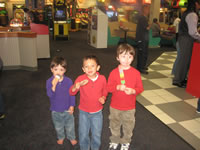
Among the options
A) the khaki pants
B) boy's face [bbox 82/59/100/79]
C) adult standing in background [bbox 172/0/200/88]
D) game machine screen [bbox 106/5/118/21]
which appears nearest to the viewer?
boy's face [bbox 82/59/100/79]

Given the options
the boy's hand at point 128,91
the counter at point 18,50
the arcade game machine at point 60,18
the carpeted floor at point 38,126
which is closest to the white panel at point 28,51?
the counter at point 18,50

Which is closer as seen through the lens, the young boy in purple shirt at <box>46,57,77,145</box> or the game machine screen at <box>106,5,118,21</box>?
the young boy in purple shirt at <box>46,57,77,145</box>

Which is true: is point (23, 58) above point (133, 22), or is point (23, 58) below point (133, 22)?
below

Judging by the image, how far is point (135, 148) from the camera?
2.36 meters

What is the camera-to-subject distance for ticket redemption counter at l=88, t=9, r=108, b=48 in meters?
8.38

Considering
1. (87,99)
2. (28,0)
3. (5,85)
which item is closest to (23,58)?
(5,85)

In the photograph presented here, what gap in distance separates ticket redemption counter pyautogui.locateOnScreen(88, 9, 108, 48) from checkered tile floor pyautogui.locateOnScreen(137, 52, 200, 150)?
3.99 m

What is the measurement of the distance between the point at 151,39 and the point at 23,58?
6.26 meters

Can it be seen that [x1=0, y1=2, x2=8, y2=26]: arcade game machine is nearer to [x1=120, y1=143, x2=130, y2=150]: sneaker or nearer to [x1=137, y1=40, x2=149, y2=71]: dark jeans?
[x1=137, y1=40, x2=149, y2=71]: dark jeans

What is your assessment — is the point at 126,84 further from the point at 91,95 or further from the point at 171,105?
the point at 171,105

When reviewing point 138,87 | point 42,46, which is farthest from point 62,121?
point 42,46

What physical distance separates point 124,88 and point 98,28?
7.00 metres

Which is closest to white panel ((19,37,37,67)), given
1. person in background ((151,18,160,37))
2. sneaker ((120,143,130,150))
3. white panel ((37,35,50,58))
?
white panel ((37,35,50,58))

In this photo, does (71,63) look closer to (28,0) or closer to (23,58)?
(23,58)
